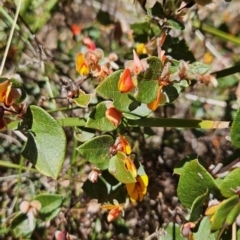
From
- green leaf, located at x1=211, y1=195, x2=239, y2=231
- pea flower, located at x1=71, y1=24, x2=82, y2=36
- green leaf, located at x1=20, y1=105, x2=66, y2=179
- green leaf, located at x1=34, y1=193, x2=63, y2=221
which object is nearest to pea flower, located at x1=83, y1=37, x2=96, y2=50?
pea flower, located at x1=71, y1=24, x2=82, y2=36

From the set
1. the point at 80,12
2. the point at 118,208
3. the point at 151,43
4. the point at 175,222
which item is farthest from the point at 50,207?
the point at 80,12

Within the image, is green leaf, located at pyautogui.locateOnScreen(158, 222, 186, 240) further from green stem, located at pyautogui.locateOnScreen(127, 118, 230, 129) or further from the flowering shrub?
green stem, located at pyautogui.locateOnScreen(127, 118, 230, 129)

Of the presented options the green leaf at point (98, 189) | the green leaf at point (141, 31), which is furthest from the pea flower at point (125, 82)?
the green leaf at point (141, 31)

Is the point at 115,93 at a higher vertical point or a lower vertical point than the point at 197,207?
higher

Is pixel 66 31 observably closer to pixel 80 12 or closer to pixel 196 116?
pixel 80 12

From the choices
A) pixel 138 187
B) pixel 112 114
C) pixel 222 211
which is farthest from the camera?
pixel 138 187

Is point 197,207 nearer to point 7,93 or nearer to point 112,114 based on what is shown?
point 112,114

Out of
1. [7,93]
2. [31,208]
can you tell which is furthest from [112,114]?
[31,208]
